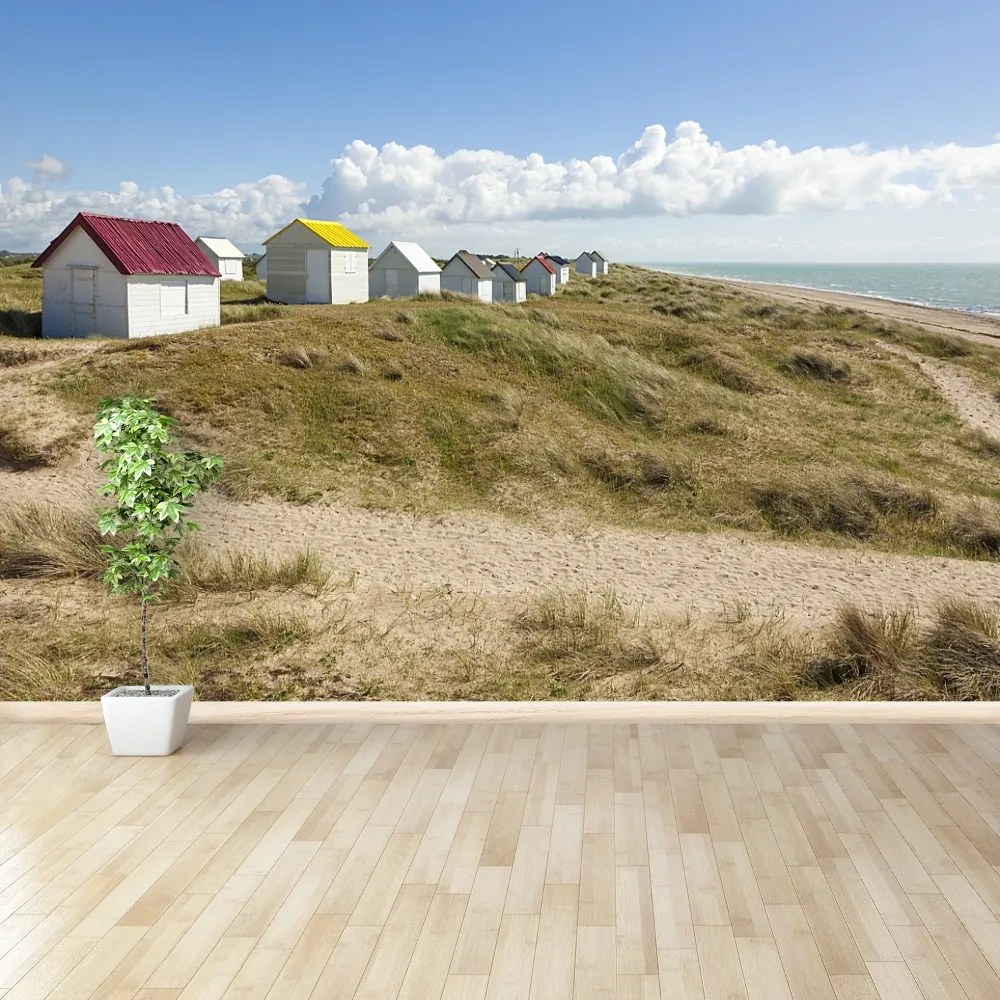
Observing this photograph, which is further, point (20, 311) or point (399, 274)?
point (399, 274)

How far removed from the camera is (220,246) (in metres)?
51.2

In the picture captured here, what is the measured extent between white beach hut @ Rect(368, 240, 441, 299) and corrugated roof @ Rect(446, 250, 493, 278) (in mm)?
1896

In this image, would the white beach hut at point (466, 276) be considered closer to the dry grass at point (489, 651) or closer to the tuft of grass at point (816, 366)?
the tuft of grass at point (816, 366)

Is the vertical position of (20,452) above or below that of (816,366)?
below

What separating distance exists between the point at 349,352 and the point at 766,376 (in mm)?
10133

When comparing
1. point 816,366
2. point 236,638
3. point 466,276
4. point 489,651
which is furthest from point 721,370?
point 466,276

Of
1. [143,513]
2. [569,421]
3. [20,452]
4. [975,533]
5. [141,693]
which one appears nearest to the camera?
[141,693]

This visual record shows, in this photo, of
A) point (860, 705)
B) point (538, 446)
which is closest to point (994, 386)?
point (538, 446)

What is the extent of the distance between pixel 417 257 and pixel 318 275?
18.0 ft

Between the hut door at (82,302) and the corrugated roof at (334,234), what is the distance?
471 inches

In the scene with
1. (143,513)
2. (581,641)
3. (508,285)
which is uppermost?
(508,285)

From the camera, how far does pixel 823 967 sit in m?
3.50

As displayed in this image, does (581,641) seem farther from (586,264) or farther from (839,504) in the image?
(586,264)

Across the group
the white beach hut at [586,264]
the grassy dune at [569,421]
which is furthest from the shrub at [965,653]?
the white beach hut at [586,264]
